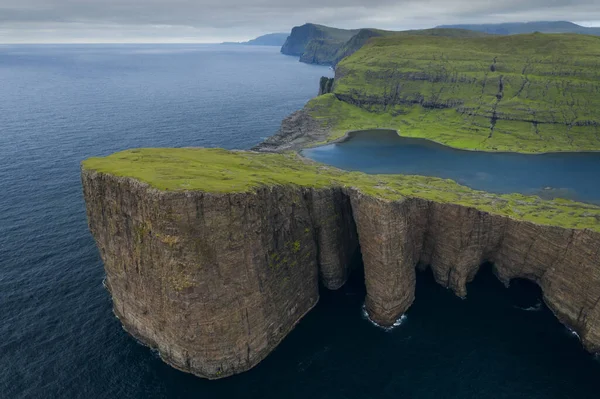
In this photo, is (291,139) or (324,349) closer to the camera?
(324,349)

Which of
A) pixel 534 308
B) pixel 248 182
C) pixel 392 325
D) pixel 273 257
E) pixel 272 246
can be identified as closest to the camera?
pixel 248 182

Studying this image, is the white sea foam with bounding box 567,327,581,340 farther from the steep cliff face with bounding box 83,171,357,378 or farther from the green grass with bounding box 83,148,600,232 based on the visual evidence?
the steep cliff face with bounding box 83,171,357,378

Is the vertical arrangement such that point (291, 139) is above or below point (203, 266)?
below

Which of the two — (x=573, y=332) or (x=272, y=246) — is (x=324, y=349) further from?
(x=573, y=332)

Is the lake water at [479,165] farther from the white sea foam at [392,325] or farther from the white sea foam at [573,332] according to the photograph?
the white sea foam at [392,325]

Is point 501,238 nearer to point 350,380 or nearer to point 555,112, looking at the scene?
point 350,380

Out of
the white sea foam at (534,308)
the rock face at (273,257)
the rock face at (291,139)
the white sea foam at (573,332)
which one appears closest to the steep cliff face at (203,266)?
the rock face at (273,257)

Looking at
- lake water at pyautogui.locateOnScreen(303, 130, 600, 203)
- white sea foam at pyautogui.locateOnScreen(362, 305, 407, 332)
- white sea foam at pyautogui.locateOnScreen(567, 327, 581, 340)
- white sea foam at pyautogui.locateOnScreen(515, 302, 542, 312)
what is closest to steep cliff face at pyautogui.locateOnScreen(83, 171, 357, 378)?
white sea foam at pyautogui.locateOnScreen(362, 305, 407, 332)

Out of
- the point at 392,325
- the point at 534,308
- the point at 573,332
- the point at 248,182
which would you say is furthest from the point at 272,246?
the point at 573,332
